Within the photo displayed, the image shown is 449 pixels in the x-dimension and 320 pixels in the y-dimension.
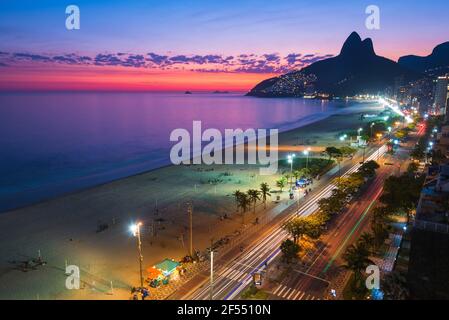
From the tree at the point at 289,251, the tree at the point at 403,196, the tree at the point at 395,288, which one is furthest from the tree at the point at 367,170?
the tree at the point at 395,288

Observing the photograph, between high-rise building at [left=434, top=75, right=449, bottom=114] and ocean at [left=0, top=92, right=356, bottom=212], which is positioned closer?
ocean at [left=0, top=92, right=356, bottom=212]

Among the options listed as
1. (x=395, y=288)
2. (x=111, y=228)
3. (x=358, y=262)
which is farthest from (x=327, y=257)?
(x=111, y=228)

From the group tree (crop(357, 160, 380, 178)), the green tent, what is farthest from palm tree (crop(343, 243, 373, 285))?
tree (crop(357, 160, 380, 178))

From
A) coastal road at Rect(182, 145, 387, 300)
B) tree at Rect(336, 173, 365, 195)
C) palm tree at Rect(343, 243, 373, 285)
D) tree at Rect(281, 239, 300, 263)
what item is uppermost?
tree at Rect(336, 173, 365, 195)

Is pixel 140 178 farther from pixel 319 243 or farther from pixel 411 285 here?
pixel 411 285

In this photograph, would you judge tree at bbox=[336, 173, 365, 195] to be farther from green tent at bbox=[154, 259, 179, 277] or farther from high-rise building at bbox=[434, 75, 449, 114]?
high-rise building at bbox=[434, 75, 449, 114]

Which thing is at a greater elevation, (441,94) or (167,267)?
(441,94)

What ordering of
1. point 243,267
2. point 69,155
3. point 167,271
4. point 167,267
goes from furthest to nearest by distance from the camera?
point 69,155
point 243,267
point 167,267
point 167,271

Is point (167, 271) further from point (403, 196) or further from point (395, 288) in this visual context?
point (403, 196)

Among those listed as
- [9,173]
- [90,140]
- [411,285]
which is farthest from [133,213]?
[90,140]
